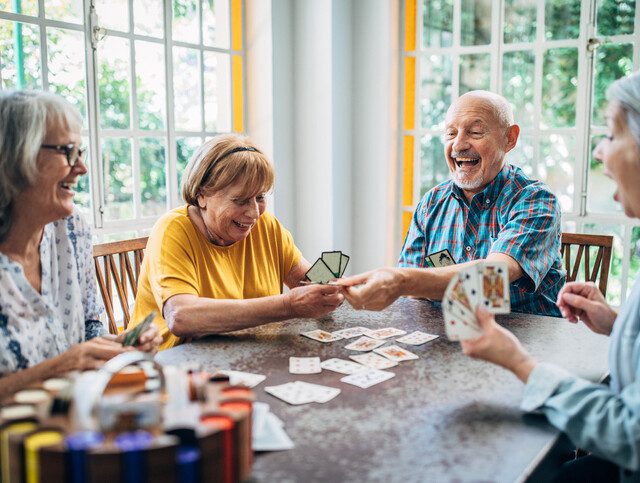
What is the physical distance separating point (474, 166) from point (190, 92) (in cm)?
196

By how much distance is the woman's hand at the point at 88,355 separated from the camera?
142cm

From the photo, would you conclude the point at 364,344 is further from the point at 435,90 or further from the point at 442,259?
the point at 435,90

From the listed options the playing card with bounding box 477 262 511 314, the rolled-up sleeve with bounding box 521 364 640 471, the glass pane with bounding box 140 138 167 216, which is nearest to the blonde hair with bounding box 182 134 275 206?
the playing card with bounding box 477 262 511 314

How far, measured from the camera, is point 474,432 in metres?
1.26

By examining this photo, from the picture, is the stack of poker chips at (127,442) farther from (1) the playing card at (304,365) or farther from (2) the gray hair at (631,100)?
(2) the gray hair at (631,100)

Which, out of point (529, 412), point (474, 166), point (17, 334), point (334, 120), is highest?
point (334, 120)

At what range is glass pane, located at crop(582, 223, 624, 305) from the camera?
3.72 metres

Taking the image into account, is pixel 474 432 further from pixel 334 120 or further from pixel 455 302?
pixel 334 120

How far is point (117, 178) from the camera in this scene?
336cm

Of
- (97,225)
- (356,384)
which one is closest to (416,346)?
(356,384)

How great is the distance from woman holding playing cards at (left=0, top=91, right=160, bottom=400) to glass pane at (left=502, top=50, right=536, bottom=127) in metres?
2.95

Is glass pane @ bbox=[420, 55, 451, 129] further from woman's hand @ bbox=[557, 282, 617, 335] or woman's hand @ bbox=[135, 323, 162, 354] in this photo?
woman's hand @ bbox=[135, 323, 162, 354]

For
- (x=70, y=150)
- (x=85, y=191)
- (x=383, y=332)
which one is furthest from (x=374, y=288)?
(x=85, y=191)

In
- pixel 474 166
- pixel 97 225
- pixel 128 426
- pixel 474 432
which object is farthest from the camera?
pixel 97 225
